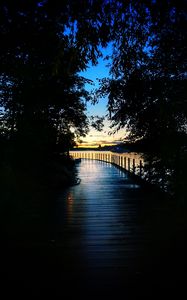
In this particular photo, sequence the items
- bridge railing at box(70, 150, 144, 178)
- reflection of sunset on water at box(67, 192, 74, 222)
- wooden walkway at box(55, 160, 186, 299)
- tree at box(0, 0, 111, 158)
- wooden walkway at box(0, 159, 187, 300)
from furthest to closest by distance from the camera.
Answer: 1. bridge railing at box(70, 150, 144, 178)
2. reflection of sunset on water at box(67, 192, 74, 222)
3. tree at box(0, 0, 111, 158)
4. wooden walkway at box(55, 160, 186, 299)
5. wooden walkway at box(0, 159, 187, 300)

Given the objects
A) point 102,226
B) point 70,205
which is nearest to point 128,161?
point 70,205

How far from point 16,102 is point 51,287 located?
12.0m

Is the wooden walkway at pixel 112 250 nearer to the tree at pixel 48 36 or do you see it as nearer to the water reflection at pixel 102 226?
the water reflection at pixel 102 226

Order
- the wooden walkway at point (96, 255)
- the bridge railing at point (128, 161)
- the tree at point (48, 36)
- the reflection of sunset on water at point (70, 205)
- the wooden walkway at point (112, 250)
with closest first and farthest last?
the wooden walkway at point (96, 255), the wooden walkway at point (112, 250), the tree at point (48, 36), the reflection of sunset on water at point (70, 205), the bridge railing at point (128, 161)

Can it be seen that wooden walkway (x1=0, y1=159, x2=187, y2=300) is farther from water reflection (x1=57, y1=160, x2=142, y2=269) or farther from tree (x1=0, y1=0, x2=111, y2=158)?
tree (x1=0, y1=0, x2=111, y2=158)

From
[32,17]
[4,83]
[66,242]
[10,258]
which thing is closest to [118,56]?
[32,17]

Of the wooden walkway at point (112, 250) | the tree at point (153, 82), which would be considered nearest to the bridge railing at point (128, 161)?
the tree at point (153, 82)

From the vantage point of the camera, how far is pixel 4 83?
14.4m

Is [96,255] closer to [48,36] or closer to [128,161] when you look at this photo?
[48,36]

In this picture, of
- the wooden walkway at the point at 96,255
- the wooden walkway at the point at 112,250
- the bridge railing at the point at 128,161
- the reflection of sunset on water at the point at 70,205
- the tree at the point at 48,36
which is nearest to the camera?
the wooden walkway at the point at 96,255

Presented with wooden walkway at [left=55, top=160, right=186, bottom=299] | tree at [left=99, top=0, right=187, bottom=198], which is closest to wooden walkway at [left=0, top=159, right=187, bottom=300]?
wooden walkway at [left=55, top=160, right=186, bottom=299]

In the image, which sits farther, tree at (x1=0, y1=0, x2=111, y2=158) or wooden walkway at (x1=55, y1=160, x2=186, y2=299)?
tree at (x1=0, y1=0, x2=111, y2=158)

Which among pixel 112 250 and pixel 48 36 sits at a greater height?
pixel 48 36

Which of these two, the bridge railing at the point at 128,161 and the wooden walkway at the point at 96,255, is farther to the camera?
→ the bridge railing at the point at 128,161
